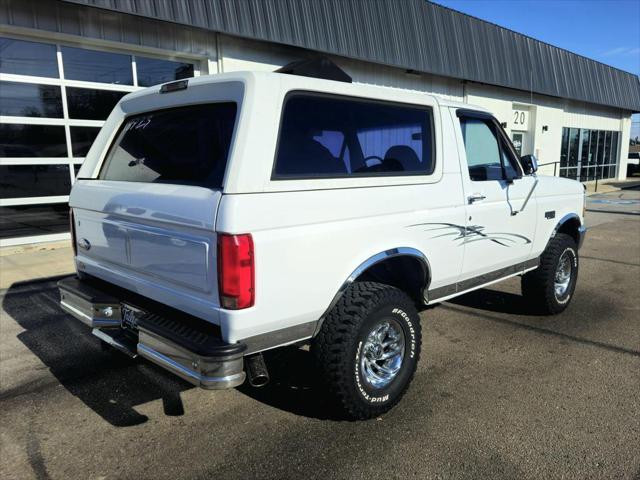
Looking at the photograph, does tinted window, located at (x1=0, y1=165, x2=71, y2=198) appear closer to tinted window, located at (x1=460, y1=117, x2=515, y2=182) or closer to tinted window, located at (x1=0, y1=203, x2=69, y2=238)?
tinted window, located at (x1=0, y1=203, x2=69, y2=238)

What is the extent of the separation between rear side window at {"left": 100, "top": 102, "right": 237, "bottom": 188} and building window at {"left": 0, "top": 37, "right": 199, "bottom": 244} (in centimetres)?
554

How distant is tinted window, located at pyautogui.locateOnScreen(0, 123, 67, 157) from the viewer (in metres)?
8.03

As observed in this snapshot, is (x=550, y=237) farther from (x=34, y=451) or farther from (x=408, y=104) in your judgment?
(x=34, y=451)

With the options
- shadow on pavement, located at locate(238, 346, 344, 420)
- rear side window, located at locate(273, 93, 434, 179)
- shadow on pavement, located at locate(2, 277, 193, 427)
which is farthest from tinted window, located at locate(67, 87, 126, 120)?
rear side window, located at locate(273, 93, 434, 179)

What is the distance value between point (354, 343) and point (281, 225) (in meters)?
0.83

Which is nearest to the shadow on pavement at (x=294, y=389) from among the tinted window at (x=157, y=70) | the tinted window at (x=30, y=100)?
the tinted window at (x=30, y=100)

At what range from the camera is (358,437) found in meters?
3.02

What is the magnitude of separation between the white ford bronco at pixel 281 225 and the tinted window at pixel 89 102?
18.6 ft

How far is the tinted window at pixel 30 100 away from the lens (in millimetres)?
7961

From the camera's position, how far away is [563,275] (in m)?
5.25

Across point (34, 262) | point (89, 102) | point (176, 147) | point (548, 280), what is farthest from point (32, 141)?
point (548, 280)

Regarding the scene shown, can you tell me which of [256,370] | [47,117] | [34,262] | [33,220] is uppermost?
[47,117]

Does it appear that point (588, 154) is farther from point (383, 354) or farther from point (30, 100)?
point (383, 354)

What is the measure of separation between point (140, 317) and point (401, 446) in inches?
65.6
